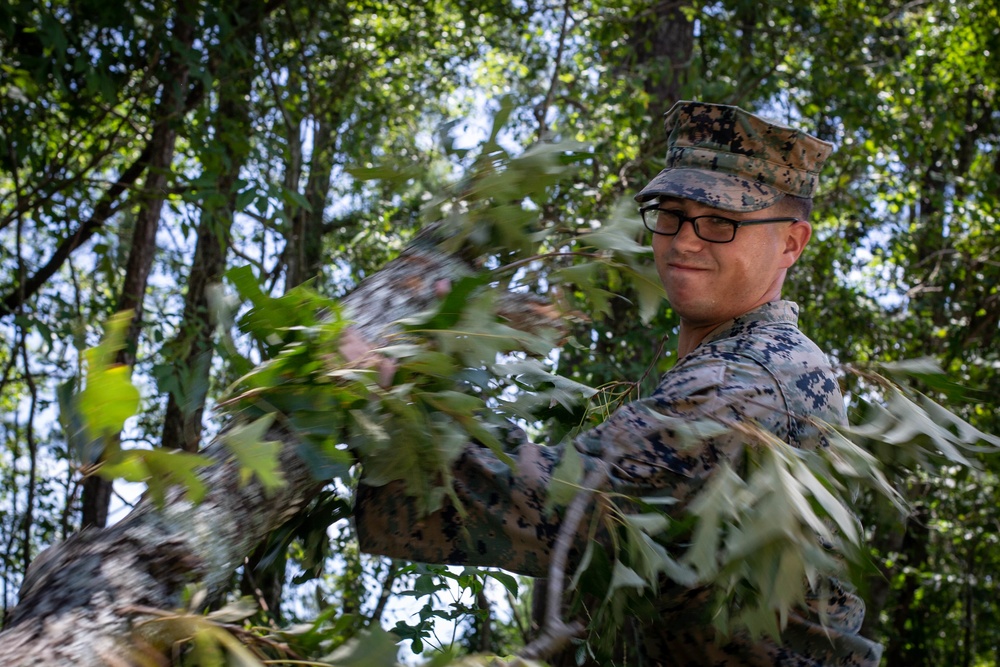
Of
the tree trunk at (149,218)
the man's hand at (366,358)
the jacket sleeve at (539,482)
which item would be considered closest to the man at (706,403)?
the jacket sleeve at (539,482)

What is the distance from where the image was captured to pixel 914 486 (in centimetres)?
687

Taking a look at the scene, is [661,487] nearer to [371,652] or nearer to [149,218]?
[371,652]

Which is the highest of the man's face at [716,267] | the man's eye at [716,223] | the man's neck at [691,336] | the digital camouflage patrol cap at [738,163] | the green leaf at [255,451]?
the digital camouflage patrol cap at [738,163]

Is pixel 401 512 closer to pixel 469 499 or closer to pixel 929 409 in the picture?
pixel 469 499

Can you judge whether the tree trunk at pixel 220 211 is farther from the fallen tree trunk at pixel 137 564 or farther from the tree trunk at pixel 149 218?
the fallen tree trunk at pixel 137 564

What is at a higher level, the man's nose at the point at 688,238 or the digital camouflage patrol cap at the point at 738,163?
the digital camouflage patrol cap at the point at 738,163

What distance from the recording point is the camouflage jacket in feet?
4.85

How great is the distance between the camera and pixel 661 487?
4.90 feet

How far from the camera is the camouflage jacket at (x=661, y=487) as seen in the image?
148 centimetres

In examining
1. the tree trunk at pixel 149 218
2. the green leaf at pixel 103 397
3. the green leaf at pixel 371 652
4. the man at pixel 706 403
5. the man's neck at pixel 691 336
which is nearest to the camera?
the green leaf at pixel 103 397

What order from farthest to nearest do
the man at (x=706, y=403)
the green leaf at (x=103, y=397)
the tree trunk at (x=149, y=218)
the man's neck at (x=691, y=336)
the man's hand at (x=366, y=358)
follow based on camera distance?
the tree trunk at (x=149, y=218)
the man's neck at (x=691, y=336)
the man at (x=706, y=403)
the man's hand at (x=366, y=358)
the green leaf at (x=103, y=397)

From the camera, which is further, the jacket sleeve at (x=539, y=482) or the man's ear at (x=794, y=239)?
the man's ear at (x=794, y=239)

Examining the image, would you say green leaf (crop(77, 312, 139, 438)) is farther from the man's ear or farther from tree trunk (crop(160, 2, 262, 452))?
tree trunk (crop(160, 2, 262, 452))

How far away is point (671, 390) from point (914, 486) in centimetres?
602
